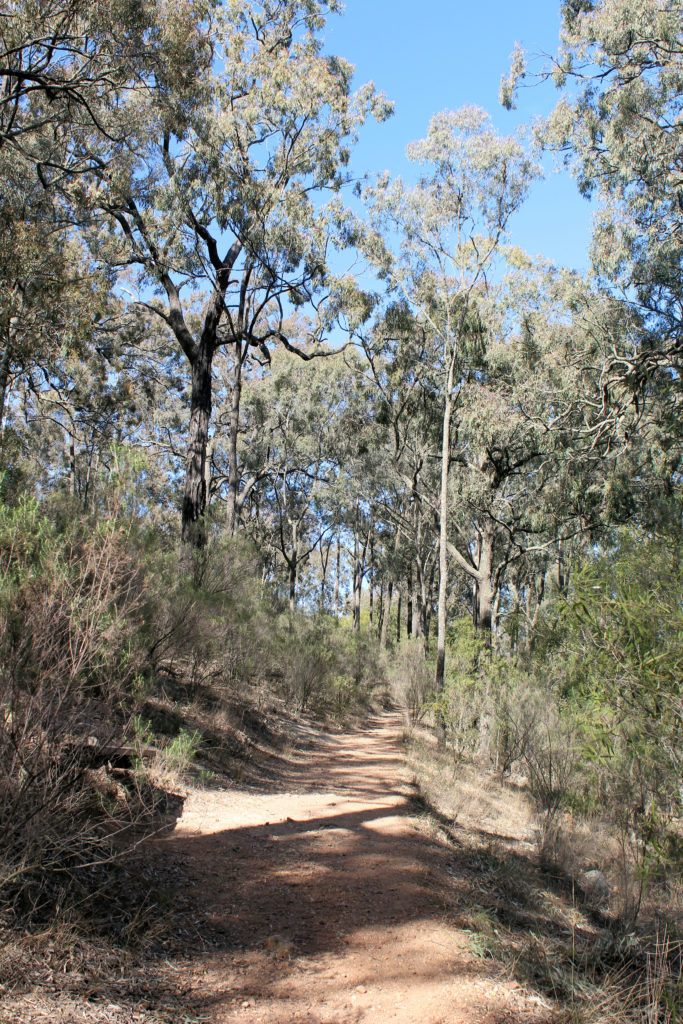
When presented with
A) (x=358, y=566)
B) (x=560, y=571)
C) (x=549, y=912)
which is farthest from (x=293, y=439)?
(x=549, y=912)

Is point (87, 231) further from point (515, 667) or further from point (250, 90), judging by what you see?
point (515, 667)

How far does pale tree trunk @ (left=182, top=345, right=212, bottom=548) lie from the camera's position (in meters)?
12.4

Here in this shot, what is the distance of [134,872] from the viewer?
14.0ft

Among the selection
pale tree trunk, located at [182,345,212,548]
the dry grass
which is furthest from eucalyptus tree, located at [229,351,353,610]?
the dry grass

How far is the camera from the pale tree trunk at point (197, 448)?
40.7 ft

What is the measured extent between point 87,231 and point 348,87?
6358mm

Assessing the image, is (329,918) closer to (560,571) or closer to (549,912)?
(549,912)

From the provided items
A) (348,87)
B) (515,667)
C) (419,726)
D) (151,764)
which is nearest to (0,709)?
(151,764)

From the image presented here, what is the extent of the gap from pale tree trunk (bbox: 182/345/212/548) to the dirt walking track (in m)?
5.99

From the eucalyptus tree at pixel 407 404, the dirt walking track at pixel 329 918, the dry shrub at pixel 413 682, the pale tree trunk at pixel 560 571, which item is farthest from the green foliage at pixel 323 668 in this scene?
the dirt walking track at pixel 329 918

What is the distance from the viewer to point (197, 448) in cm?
1287

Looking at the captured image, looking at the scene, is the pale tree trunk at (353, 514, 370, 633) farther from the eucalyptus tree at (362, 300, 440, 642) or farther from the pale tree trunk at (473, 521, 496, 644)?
the pale tree trunk at (473, 521, 496, 644)

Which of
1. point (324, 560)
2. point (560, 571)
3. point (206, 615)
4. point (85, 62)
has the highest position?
point (85, 62)

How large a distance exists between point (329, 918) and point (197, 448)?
30.9 feet
